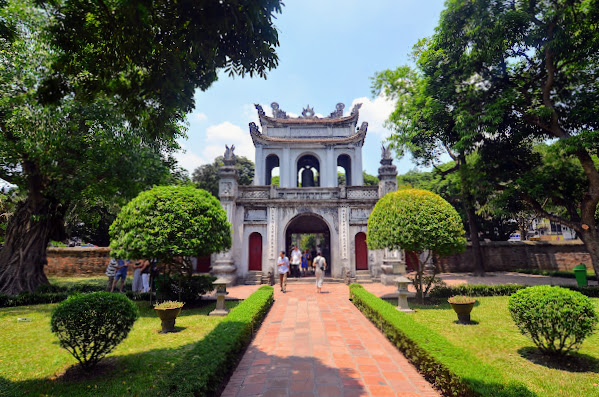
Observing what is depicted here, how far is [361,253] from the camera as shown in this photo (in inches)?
663

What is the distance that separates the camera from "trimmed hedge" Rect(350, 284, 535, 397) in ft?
11.9

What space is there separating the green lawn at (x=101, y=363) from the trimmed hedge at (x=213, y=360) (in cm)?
37

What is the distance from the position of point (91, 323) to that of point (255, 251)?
12368mm

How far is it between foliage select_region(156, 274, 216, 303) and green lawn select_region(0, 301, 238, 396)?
1.75m

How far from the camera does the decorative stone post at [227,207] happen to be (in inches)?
618

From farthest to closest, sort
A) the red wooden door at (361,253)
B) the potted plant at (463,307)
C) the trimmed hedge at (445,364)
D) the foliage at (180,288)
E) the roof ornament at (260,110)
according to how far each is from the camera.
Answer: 1. the roof ornament at (260,110)
2. the red wooden door at (361,253)
3. the foliage at (180,288)
4. the potted plant at (463,307)
5. the trimmed hedge at (445,364)

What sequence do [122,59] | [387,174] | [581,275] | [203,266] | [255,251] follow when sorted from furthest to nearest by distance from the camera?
[203,266] → [255,251] → [387,174] → [581,275] → [122,59]

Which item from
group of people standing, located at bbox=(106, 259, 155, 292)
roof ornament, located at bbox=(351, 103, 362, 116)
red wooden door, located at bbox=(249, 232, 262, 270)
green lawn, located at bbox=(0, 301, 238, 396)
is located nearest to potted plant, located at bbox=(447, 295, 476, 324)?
green lawn, located at bbox=(0, 301, 238, 396)

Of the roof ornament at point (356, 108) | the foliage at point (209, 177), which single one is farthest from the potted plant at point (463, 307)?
the foliage at point (209, 177)

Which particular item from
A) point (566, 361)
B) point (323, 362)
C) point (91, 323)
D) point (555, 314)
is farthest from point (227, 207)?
point (566, 361)

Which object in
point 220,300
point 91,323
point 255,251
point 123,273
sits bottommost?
point 220,300

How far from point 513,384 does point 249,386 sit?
3.51 m

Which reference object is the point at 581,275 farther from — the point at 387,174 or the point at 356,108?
the point at 356,108

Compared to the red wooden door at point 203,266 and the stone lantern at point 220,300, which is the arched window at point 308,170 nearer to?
the red wooden door at point 203,266
